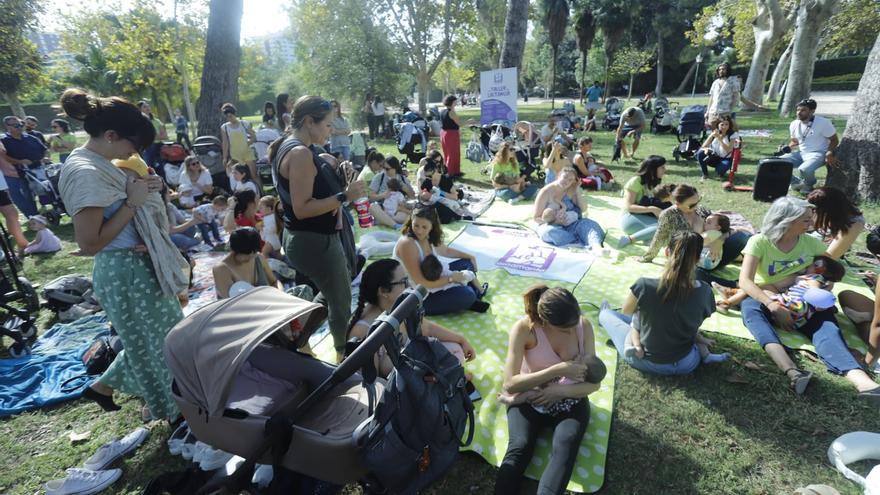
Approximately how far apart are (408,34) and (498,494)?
24.6 meters

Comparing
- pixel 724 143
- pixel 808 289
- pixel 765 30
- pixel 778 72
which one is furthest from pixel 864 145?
Answer: pixel 778 72

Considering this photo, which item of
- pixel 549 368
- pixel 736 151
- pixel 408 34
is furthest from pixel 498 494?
pixel 408 34

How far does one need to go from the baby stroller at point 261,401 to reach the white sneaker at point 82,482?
1017 millimetres

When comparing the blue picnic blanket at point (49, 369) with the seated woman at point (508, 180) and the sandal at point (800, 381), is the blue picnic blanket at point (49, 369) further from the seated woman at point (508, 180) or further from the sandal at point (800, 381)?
the seated woman at point (508, 180)

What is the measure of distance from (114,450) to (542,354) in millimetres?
2955

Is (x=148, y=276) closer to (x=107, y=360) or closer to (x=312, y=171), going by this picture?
(x=312, y=171)

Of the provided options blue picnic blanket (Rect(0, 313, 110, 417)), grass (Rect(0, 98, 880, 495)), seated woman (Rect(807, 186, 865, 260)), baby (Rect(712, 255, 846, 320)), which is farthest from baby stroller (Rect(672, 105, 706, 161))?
blue picnic blanket (Rect(0, 313, 110, 417))

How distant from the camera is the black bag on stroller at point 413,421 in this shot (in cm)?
186

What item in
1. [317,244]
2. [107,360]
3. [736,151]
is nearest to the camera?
[317,244]

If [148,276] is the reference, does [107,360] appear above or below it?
below

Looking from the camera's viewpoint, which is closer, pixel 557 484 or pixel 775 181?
pixel 557 484

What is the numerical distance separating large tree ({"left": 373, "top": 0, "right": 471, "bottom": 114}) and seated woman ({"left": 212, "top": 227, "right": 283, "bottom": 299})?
71.6 ft

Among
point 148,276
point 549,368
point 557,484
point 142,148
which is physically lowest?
point 557,484

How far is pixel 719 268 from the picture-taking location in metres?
5.34
